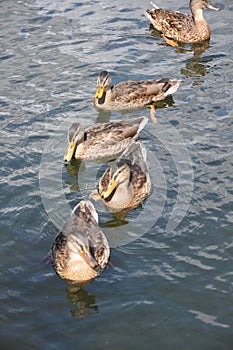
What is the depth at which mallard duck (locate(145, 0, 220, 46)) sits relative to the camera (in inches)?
602

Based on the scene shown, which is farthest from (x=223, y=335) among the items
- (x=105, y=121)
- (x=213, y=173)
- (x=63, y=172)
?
(x=105, y=121)

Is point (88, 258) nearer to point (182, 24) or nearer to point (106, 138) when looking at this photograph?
point (106, 138)

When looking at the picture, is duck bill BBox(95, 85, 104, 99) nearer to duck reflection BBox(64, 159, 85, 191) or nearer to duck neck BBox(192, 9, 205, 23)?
duck reflection BBox(64, 159, 85, 191)

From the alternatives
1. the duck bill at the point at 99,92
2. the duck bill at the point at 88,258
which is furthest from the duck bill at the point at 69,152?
the duck bill at the point at 88,258

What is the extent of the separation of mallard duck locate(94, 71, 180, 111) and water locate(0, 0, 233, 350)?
11.0 inches

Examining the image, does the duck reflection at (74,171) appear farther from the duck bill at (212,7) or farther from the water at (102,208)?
the duck bill at (212,7)

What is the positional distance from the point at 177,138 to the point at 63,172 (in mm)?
2194

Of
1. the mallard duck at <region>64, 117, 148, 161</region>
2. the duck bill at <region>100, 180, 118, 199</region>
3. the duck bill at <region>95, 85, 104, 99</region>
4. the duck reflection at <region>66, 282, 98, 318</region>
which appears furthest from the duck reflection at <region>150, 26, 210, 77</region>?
the duck reflection at <region>66, 282, 98, 318</region>

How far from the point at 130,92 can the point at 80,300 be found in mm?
6204

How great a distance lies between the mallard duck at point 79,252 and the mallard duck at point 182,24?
8.42 m

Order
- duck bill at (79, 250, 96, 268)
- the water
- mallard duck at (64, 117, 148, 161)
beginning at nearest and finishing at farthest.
→ the water, duck bill at (79, 250, 96, 268), mallard duck at (64, 117, 148, 161)

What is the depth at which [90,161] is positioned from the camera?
11.4m

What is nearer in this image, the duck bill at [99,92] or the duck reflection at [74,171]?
the duck reflection at [74,171]

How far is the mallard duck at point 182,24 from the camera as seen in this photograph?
1530cm
